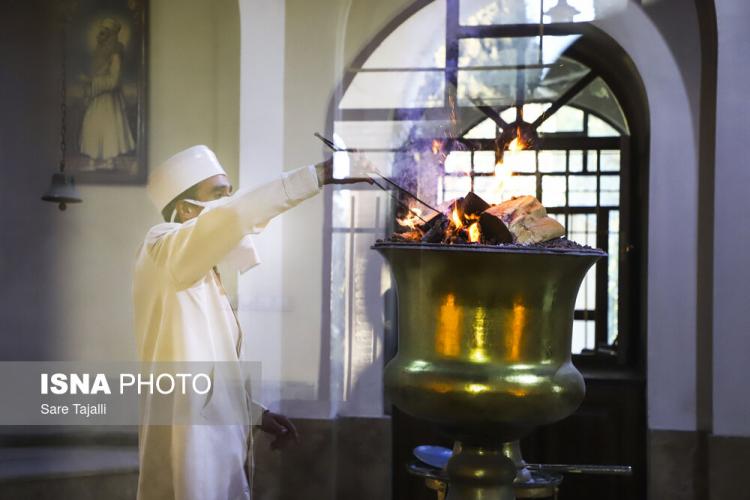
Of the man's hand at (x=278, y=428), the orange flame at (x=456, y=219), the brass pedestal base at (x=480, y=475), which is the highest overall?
the orange flame at (x=456, y=219)

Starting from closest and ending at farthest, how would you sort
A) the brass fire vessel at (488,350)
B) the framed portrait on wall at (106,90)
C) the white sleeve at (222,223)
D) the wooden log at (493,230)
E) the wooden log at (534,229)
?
1. the brass fire vessel at (488,350)
2. the wooden log at (493,230)
3. the wooden log at (534,229)
4. the white sleeve at (222,223)
5. the framed portrait on wall at (106,90)

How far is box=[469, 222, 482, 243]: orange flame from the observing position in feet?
7.84

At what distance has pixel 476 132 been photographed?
472 cm

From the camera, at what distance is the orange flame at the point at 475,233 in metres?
2.39

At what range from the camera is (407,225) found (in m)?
3.09

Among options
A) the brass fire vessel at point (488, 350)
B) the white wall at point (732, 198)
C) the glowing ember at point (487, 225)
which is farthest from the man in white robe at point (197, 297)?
the white wall at point (732, 198)

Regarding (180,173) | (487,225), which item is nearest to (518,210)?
(487,225)

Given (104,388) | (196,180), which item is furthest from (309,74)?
(104,388)

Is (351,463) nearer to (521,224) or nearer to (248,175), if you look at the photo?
(248,175)

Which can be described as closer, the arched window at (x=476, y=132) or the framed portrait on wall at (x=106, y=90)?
the framed portrait on wall at (x=106, y=90)

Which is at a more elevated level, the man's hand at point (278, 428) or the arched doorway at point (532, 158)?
the arched doorway at point (532, 158)

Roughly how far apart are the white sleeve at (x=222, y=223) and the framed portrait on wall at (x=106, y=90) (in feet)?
1.60

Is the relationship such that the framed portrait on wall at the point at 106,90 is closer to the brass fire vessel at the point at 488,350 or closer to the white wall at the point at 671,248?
the brass fire vessel at the point at 488,350

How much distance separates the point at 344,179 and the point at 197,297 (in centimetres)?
83
